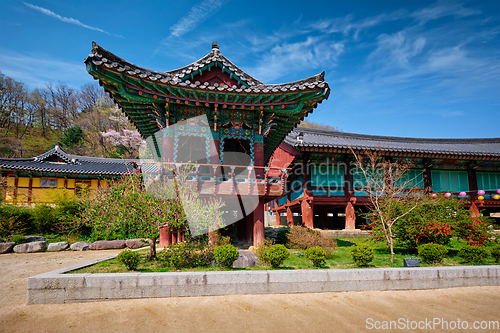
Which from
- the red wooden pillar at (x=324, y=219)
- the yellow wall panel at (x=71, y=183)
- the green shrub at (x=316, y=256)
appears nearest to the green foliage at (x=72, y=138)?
the yellow wall panel at (x=71, y=183)

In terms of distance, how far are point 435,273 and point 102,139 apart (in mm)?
44715

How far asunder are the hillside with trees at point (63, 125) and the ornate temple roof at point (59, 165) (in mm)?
8412

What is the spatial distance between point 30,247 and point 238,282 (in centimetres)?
1326

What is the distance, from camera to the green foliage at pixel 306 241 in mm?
11117

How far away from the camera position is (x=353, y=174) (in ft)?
64.0

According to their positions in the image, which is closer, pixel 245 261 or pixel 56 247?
pixel 245 261

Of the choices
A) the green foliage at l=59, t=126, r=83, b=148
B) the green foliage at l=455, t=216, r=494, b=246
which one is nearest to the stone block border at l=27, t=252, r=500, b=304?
the green foliage at l=455, t=216, r=494, b=246

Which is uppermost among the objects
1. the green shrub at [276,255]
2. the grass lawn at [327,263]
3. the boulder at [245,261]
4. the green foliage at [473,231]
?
the green foliage at [473,231]

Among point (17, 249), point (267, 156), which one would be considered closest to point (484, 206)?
point (267, 156)

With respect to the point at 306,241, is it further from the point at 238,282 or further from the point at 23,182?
the point at 23,182

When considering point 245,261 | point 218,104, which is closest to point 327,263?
point 245,261

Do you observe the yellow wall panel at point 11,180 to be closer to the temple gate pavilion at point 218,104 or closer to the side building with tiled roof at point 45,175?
the side building with tiled roof at point 45,175

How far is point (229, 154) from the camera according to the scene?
1572 centimetres

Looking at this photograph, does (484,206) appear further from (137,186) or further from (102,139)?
(102,139)
